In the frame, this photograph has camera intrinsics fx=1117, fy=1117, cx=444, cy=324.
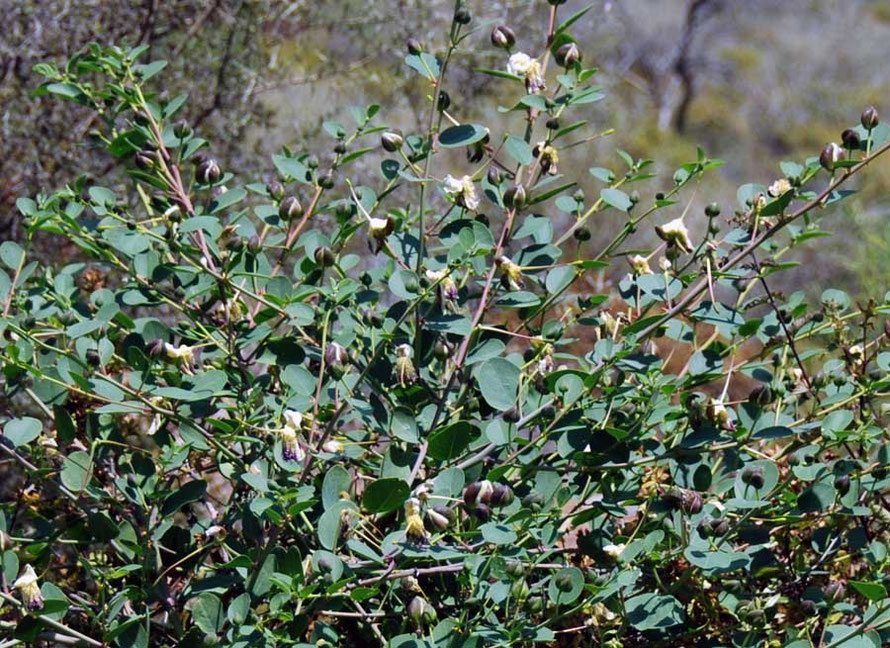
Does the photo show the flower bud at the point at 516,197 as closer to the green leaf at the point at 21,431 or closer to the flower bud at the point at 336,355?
the flower bud at the point at 336,355

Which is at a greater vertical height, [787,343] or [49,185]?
[49,185]

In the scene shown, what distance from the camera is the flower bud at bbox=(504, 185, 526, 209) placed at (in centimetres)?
144

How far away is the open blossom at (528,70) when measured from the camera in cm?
150

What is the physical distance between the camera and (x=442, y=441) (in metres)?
1.36

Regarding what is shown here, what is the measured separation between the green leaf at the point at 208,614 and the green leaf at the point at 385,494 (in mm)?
212

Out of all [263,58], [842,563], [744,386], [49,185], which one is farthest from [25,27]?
[842,563]

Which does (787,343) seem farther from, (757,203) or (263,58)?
(263,58)

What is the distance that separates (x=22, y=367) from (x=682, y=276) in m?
0.87

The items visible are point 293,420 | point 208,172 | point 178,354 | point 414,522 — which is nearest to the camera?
point 414,522

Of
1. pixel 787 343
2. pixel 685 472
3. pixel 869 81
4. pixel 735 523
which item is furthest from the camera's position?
pixel 869 81

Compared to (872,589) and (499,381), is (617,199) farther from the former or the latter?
(872,589)

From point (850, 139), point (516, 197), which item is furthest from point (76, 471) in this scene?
point (850, 139)

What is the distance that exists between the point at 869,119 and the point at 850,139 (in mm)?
54

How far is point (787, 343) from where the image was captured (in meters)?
1.59
